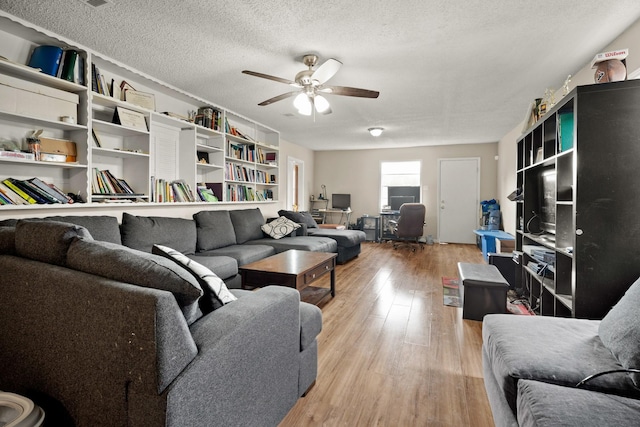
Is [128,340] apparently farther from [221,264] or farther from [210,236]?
[210,236]

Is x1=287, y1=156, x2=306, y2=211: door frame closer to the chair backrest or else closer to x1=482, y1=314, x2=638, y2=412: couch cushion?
the chair backrest

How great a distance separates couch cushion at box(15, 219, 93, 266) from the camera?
3.93 ft

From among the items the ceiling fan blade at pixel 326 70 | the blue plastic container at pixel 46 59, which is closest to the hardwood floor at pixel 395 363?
the ceiling fan blade at pixel 326 70

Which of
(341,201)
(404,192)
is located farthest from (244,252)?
(404,192)

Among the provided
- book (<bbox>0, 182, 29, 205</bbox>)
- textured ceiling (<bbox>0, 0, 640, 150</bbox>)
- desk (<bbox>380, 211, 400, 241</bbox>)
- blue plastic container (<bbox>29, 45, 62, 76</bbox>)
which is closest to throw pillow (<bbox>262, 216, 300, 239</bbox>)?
textured ceiling (<bbox>0, 0, 640, 150</bbox>)

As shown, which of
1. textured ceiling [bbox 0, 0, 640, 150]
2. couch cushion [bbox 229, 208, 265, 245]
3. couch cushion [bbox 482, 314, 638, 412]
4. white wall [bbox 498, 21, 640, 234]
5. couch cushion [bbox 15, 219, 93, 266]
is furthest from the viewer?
couch cushion [bbox 229, 208, 265, 245]

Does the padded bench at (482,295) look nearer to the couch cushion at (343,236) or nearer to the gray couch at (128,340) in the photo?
the gray couch at (128,340)

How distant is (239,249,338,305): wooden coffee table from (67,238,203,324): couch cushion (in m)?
1.45

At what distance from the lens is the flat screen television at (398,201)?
735cm

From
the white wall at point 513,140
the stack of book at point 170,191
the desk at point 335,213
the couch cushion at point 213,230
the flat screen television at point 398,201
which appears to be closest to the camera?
the white wall at point 513,140

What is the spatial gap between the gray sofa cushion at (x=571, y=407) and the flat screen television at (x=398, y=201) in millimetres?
6463

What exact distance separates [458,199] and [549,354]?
21.2 ft

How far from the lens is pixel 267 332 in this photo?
1251mm

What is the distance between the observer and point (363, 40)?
7.97 feet
